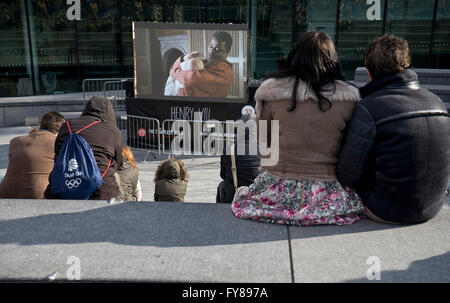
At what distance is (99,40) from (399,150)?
15965 mm

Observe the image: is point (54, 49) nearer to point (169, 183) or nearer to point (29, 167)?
point (169, 183)

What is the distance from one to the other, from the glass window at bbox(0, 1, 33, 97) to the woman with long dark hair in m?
15.3

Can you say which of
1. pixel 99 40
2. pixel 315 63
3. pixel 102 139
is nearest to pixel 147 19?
pixel 99 40

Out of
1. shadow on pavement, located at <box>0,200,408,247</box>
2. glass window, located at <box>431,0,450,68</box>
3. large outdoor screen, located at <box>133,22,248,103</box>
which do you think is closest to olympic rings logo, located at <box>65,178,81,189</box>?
shadow on pavement, located at <box>0,200,408,247</box>

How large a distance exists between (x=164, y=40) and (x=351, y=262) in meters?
9.68

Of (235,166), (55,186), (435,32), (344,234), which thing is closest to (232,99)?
(235,166)

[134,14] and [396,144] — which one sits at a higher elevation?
[134,14]

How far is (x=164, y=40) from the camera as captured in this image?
11.2m

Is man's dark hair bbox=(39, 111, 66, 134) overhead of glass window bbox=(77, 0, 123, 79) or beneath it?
beneath

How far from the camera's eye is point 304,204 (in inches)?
117

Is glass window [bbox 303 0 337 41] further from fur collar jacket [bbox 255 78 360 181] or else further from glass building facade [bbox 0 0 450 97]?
fur collar jacket [bbox 255 78 360 181]

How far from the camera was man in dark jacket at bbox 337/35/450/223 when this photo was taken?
2699 millimetres

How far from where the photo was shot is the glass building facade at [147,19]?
16016 mm
